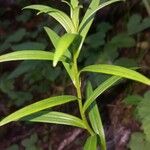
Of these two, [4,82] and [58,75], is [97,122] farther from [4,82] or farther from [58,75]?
[4,82]

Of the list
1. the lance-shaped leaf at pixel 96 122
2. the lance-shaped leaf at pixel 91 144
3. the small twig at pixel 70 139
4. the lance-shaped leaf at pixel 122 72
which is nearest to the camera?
the lance-shaped leaf at pixel 122 72

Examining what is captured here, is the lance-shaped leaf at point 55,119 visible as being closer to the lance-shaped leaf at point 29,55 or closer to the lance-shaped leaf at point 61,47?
the lance-shaped leaf at point 29,55

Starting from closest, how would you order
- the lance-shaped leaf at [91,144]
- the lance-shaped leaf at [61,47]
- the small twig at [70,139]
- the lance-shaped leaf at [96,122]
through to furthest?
1. the lance-shaped leaf at [61,47]
2. the lance-shaped leaf at [91,144]
3. the lance-shaped leaf at [96,122]
4. the small twig at [70,139]

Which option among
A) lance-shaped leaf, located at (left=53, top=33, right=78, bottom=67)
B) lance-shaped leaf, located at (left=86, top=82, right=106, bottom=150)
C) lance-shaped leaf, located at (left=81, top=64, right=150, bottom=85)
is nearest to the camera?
lance-shaped leaf, located at (left=53, top=33, right=78, bottom=67)

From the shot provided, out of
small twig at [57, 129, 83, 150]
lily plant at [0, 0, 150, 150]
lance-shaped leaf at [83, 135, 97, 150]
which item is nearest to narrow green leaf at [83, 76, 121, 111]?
lily plant at [0, 0, 150, 150]

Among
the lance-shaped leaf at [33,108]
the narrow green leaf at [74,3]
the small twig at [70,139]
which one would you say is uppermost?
the narrow green leaf at [74,3]

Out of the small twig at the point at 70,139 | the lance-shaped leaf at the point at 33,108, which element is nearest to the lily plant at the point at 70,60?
the lance-shaped leaf at the point at 33,108

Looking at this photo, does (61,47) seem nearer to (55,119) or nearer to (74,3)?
(74,3)

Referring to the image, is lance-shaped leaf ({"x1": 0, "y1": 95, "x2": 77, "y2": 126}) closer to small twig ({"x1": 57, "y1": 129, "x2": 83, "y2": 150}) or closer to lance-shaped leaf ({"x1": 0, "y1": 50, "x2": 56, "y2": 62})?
lance-shaped leaf ({"x1": 0, "y1": 50, "x2": 56, "y2": 62})

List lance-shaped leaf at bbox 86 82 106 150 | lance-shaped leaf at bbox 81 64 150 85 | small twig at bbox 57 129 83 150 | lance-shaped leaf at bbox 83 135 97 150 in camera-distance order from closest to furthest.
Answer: lance-shaped leaf at bbox 81 64 150 85, lance-shaped leaf at bbox 83 135 97 150, lance-shaped leaf at bbox 86 82 106 150, small twig at bbox 57 129 83 150
